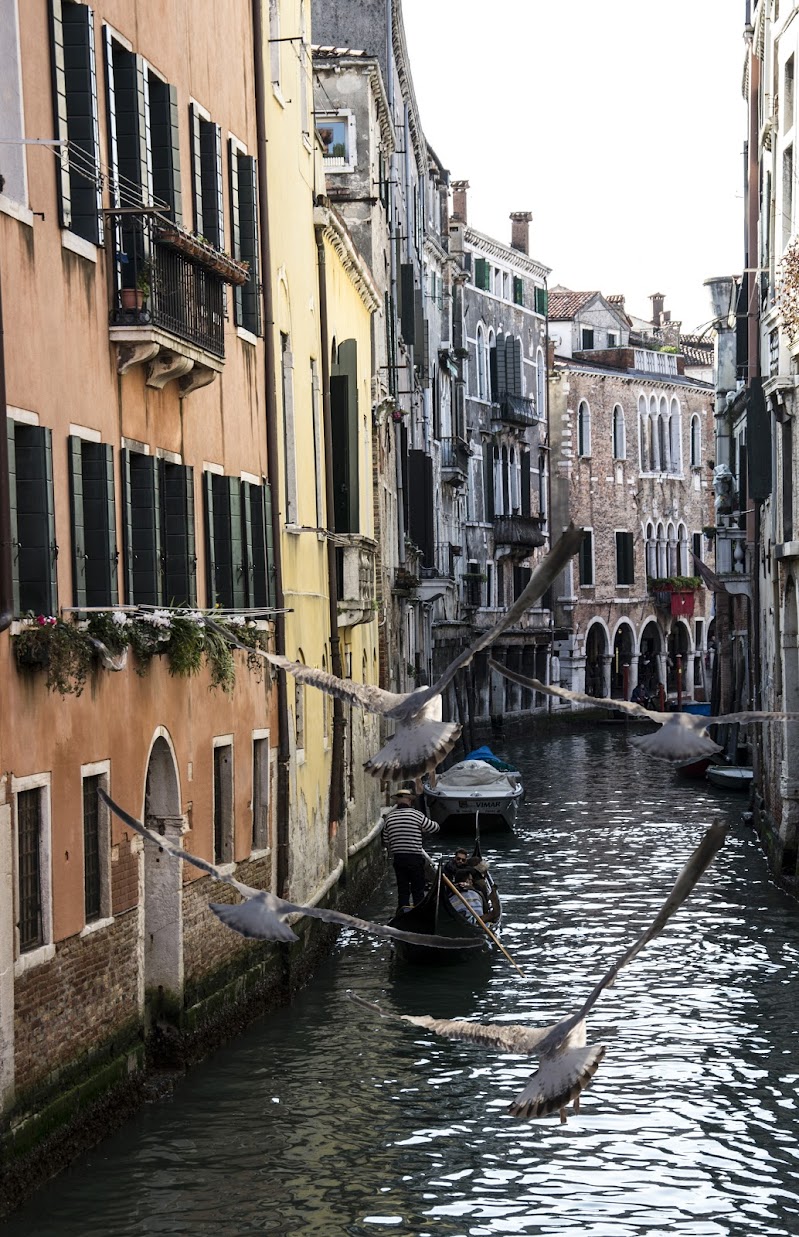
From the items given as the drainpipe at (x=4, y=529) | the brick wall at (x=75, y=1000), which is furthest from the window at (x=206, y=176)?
the brick wall at (x=75, y=1000)

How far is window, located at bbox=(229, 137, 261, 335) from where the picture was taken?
43.5 feet

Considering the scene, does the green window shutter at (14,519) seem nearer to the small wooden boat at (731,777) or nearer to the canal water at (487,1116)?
the canal water at (487,1116)

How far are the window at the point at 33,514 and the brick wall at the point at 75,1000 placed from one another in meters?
1.65

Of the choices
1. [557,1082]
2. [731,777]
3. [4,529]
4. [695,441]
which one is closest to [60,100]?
[4,529]

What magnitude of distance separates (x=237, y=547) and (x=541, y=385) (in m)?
38.9

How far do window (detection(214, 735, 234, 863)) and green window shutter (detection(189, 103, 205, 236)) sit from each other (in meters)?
3.34

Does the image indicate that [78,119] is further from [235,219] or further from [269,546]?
[269,546]

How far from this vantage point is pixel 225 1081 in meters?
11.0

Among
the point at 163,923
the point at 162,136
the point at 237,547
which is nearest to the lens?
the point at 163,923

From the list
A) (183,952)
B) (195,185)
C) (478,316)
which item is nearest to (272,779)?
(183,952)

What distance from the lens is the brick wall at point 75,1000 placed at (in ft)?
27.3

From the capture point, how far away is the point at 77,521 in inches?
375

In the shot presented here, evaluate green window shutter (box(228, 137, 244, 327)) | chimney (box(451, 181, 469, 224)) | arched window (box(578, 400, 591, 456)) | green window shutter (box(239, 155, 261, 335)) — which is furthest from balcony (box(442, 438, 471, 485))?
green window shutter (box(228, 137, 244, 327))

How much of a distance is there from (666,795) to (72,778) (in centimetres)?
2152
